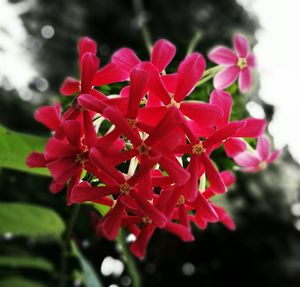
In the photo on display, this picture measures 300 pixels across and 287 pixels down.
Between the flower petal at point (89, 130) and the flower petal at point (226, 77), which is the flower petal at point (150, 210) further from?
the flower petal at point (226, 77)

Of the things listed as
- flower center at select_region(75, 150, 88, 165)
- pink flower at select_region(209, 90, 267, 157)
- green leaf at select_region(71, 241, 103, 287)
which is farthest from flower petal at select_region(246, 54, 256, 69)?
green leaf at select_region(71, 241, 103, 287)

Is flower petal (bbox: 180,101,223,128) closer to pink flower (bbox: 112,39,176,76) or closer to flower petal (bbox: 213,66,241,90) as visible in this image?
pink flower (bbox: 112,39,176,76)

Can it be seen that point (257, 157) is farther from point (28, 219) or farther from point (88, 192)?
point (28, 219)

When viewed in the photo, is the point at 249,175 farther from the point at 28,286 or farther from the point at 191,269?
the point at 28,286

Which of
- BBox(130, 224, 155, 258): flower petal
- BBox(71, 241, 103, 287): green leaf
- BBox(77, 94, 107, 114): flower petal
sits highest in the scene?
BBox(77, 94, 107, 114): flower petal

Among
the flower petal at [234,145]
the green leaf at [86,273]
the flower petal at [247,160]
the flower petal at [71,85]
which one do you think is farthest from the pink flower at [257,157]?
the green leaf at [86,273]

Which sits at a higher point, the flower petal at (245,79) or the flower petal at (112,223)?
the flower petal at (245,79)

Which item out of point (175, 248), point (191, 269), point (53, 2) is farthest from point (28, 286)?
point (53, 2)
